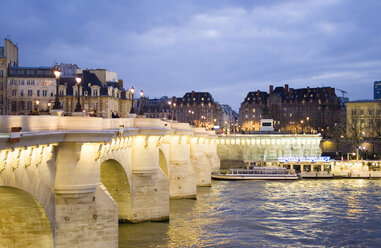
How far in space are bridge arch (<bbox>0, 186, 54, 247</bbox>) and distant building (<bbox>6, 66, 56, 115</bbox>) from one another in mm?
61480

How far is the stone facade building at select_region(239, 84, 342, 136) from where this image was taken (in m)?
160

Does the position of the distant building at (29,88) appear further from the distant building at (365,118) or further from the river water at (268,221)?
the distant building at (365,118)

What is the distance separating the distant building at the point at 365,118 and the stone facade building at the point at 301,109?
17922mm

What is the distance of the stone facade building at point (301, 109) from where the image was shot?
159500mm

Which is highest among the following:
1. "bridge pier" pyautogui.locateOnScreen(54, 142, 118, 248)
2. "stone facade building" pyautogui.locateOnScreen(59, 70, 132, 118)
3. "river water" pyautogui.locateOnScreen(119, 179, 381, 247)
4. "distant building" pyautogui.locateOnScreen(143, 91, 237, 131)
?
"distant building" pyautogui.locateOnScreen(143, 91, 237, 131)

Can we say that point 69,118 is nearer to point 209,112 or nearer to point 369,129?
point 369,129

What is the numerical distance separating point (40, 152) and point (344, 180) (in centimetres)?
6904

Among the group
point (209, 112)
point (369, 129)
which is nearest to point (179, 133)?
point (369, 129)

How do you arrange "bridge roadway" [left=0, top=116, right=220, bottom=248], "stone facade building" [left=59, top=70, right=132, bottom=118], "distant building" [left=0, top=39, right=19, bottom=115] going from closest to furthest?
"bridge roadway" [left=0, top=116, right=220, bottom=248], "distant building" [left=0, top=39, right=19, bottom=115], "stone facade building" [left=59, top=70, right=132, bottom=118]

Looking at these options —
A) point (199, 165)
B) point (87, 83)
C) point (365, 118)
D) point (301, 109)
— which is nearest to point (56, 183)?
point (199, 165)

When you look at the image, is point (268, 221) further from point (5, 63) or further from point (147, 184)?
point (5, 63)

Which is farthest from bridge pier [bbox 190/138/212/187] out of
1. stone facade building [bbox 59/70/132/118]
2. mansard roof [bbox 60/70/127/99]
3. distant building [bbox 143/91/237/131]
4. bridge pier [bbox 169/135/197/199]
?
distant building [bbox 143/91/237/131]

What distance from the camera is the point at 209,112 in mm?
168125

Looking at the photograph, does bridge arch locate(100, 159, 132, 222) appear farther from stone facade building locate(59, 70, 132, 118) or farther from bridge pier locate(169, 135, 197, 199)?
stone facade building locate(59, 70, 132, 118)
